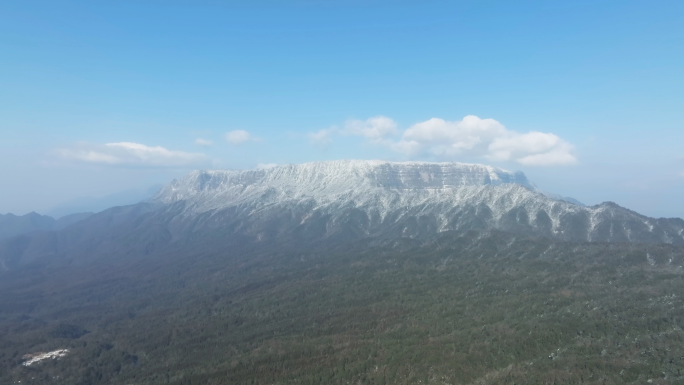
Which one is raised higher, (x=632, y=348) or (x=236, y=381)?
(x=632, y=348)

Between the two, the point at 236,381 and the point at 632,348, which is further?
the point at 236,381

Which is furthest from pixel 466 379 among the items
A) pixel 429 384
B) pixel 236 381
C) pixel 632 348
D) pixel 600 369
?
pixel 236 381

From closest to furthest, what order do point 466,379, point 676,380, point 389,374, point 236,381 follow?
point 676,380, point 466,379, point 389,374, point 236,381

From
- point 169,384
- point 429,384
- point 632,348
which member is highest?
point 632,348

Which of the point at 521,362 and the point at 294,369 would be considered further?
the point at 294,369

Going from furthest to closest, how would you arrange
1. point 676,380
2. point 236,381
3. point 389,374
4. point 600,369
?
point 236,381
point 389,374
point 600,369
point 676,380

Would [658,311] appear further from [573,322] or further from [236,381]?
[236,381]

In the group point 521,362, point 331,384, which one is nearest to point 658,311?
point 521,362

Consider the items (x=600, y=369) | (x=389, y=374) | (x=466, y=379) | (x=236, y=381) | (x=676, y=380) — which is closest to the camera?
(x=676, y=380)

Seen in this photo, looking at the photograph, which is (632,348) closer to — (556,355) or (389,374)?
(556,355)
